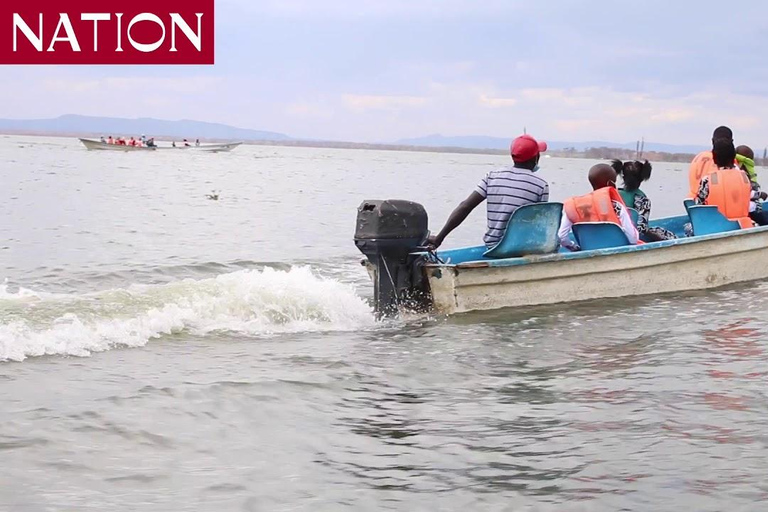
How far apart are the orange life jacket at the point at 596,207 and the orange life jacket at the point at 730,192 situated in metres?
1.94

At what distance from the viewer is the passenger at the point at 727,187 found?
1195 cm

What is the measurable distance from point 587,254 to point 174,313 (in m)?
4.45

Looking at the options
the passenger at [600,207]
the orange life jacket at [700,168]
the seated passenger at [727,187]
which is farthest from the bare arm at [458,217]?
the orange life jacket at [700,168]

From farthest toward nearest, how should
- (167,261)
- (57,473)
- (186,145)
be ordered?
(186,145) → (167,261) → (57,473)

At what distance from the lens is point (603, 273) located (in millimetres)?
10633

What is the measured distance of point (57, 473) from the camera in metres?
4.99

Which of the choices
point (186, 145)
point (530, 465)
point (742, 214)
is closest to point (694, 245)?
point (742, 214)

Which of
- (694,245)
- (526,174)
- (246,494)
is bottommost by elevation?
(246,494)

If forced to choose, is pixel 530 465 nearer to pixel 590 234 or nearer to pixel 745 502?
pixel 745 502

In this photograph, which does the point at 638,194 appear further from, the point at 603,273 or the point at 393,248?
the point at 393,248

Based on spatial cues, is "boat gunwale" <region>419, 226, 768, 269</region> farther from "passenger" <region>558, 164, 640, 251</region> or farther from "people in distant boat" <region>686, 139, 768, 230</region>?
"people in distant boat" <region>686, 139, 768, 230</region>

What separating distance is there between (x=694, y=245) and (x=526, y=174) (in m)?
2.76

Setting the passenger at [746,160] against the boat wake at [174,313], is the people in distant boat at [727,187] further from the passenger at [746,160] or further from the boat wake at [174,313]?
the boat wake at [174,313]

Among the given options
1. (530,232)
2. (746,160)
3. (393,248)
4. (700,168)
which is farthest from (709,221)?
(393,248)
